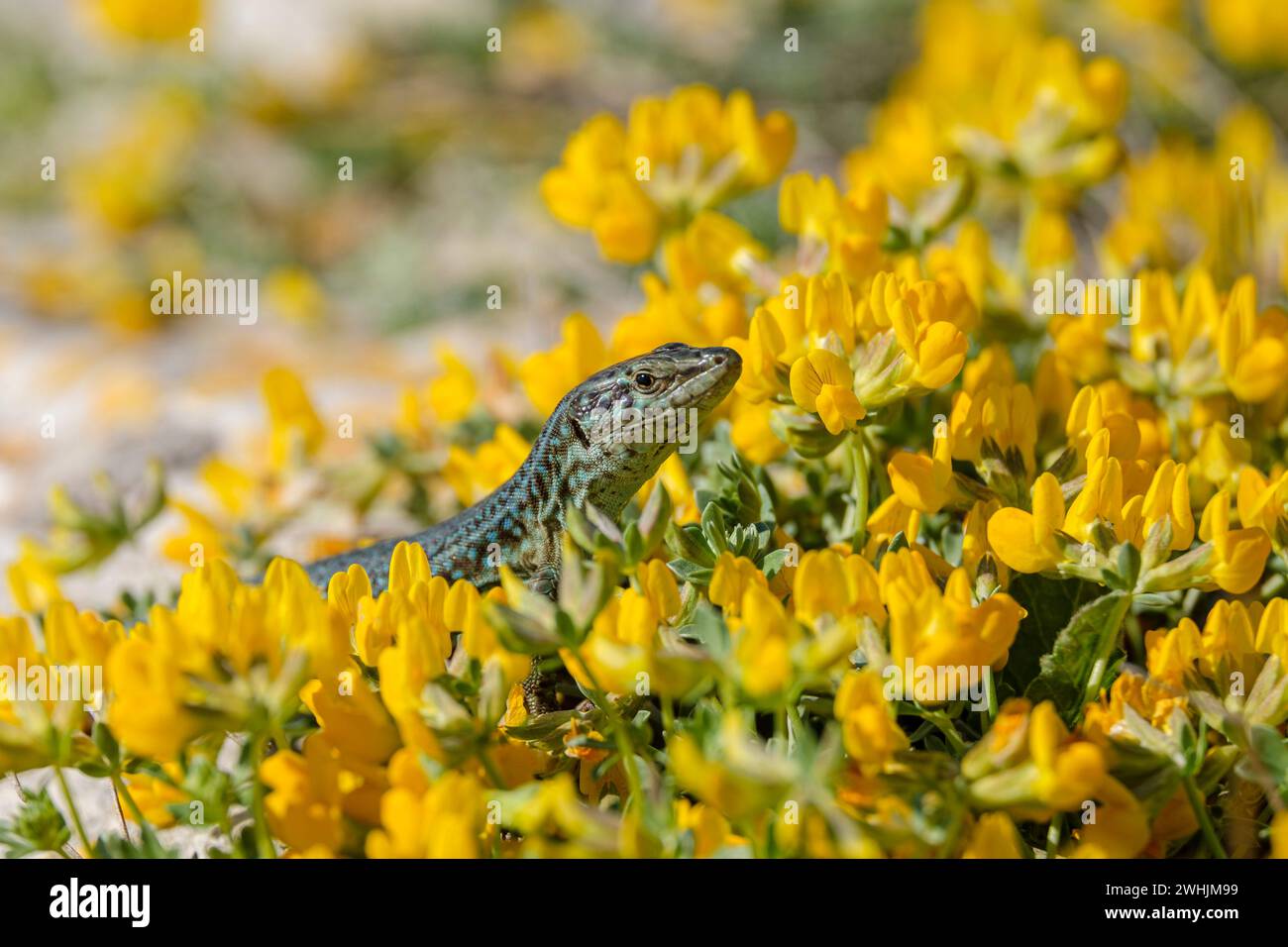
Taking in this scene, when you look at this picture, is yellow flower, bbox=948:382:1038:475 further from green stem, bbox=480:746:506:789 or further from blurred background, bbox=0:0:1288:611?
blurred background, bbox=0:0:1288:611

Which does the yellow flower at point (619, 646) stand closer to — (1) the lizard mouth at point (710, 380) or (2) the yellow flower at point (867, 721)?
(2) the yellow flower at point (867, 721)

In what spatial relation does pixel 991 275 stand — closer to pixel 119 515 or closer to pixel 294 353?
pixel 119 515

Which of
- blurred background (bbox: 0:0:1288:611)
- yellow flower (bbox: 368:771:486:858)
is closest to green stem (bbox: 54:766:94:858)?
yellow flower (bbox: 368:771:486:858)

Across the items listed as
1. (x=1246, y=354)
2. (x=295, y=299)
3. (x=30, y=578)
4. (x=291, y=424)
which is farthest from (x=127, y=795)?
(x=295, y=299)

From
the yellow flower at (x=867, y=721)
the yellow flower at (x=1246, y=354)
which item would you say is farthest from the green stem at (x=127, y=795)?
the yellow flower at (x=1246, y=354)

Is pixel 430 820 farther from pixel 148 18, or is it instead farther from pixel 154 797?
pixel 148 18

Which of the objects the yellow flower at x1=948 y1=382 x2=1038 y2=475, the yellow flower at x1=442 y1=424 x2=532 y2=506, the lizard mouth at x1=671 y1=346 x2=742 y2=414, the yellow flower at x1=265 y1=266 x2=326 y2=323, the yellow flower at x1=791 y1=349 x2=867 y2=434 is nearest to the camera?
the yellow flower at x1=791 y1=349 x2=867 y2=434
